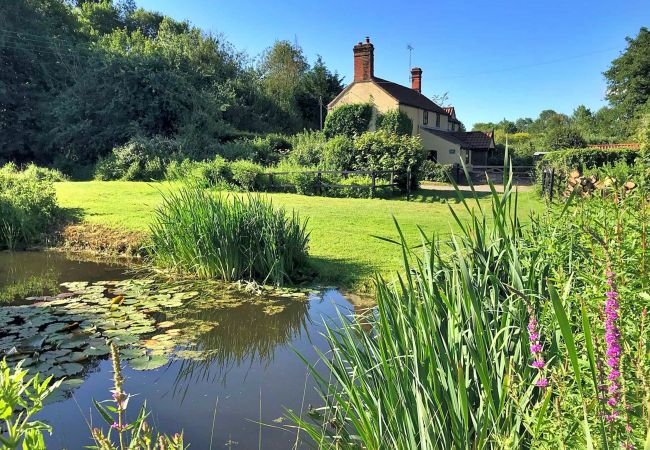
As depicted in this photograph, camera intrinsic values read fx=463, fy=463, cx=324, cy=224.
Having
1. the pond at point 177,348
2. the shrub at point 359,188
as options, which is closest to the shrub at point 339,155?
the shrub at point 359,188

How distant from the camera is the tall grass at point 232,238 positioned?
658 cm

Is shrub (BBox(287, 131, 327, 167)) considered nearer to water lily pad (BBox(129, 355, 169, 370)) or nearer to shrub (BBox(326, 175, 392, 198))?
shrub (BBox(326, 175, 392, 198))

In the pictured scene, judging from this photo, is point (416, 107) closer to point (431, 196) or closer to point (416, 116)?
point (416, 116)

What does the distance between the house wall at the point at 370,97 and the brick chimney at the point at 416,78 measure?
9525mm

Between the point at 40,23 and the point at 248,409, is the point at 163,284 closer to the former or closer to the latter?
the point at 248,409

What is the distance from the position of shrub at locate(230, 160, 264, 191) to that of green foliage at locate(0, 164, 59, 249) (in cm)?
775

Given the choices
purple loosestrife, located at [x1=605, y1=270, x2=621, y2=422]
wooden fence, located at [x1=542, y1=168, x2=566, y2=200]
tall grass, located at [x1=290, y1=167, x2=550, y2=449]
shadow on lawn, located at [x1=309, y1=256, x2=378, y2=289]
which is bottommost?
shadow on lawn, located at [x1=309, y1=256, x2=378, y2=289]

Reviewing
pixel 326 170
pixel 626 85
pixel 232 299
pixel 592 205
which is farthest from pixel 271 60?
pixel 592 205

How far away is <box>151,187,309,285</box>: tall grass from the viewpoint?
21.6ft

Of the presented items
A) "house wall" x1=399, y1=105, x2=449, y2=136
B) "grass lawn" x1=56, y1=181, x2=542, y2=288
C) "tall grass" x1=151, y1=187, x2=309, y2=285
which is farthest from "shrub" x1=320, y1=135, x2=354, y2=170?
"house wall" x1=399, y1=105, x2=449, y2=136

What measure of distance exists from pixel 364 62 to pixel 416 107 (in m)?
4.92

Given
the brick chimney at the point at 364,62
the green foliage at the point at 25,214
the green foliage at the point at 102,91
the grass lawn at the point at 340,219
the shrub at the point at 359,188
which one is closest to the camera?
the grass lawn at the point at 340,219

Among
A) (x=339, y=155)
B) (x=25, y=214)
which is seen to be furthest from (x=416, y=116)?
(x=25, y=214)

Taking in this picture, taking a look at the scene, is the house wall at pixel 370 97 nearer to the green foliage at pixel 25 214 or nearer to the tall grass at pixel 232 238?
the green foliage at pixel 25 214
